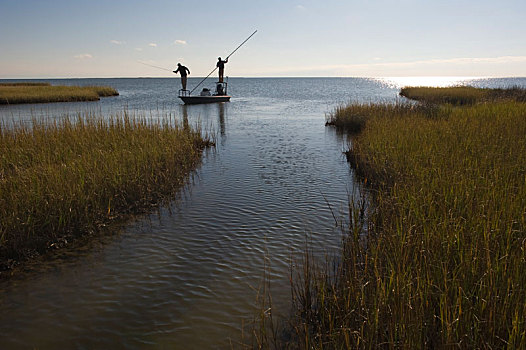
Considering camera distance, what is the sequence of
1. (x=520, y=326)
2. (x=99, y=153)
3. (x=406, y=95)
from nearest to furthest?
1. (x=520, y=326)
2. (x=99, y=153)
3. (x=406, y=95)

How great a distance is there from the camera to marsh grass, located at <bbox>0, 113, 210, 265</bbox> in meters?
5.90

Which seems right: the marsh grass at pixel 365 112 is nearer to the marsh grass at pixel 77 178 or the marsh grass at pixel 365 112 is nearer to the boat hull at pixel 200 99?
the marsh grass at pixel 77 178

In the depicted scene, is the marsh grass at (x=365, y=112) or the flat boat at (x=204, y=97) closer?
the marsh grass at (x=365, y=112)

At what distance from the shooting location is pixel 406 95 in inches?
1641

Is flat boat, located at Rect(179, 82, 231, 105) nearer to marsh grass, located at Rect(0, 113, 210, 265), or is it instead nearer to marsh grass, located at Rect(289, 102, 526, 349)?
marsh grass, located at Rect(0, 113, 210, 265)

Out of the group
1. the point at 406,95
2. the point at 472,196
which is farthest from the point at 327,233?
the point at 406,95

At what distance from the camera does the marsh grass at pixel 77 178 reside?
5.90 m

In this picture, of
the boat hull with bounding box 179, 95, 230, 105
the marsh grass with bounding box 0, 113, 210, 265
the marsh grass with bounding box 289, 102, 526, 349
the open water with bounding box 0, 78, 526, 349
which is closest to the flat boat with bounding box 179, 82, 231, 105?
the boat hull with bounding box 179, 95, 230, 105

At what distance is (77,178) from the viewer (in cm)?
734

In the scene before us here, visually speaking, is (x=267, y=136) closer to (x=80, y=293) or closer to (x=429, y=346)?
(x=80, y=293)

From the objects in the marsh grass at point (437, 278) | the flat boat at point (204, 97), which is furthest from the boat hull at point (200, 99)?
the marsh grass at point (437, 278)

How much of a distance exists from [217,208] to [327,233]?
2771 millimetres

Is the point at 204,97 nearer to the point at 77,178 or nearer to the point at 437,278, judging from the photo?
the point at 77,178

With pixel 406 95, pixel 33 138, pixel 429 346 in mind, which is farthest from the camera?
pixel 406 95
